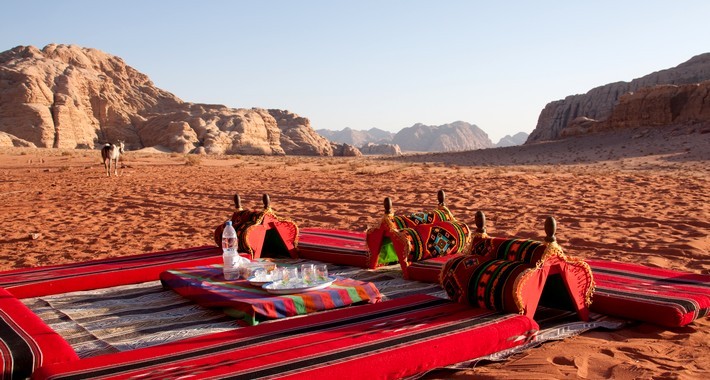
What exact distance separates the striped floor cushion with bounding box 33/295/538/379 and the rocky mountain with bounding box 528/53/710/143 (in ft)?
167

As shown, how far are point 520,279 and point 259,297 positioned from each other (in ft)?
6.63

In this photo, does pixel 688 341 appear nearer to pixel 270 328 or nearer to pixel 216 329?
pixel 270 328

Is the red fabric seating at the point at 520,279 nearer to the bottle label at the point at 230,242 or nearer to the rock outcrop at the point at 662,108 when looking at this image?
the bottle label at the point at 230,242

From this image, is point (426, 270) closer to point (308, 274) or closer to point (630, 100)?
point (308, 274)

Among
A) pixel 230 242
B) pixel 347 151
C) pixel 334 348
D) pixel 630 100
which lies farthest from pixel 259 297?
pixel 347 151

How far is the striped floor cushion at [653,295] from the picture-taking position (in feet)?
16.5

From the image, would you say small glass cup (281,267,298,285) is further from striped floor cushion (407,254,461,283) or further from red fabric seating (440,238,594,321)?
striped floor cushion (407,254,461,283)

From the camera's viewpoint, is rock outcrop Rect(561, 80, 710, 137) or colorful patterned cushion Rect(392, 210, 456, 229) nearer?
colorful patterned cushion Rect(392, 210, 456, 229)

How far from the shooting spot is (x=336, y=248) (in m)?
7.71

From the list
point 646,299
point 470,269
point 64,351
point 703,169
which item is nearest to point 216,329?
point 64,351

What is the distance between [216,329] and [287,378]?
5.15 feet

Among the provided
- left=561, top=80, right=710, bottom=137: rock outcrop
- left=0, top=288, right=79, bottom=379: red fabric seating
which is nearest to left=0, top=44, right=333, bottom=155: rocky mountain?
left=561, top=80, right=710, bottom=137: rock outcrop

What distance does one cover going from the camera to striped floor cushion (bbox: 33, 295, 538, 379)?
3637 millimetres

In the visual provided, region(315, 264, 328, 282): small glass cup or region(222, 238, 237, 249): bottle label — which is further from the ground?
region(222, 238, 237, 249): bottle label
